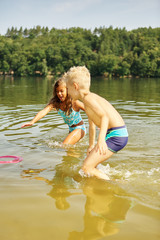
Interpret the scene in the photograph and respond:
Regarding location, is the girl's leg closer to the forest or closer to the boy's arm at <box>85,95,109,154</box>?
the boy's arm at <box>85,95,109,154</box>

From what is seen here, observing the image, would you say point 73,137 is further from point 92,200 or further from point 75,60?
point 75,60

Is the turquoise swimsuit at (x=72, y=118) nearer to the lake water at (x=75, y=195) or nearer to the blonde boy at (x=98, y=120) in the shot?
the lake water at (x=75, y=195)

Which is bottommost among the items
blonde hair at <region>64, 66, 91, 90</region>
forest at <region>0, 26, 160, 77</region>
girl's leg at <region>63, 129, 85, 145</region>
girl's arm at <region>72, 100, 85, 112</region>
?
girl's leg at <region>63, 129, 85, 145</region>

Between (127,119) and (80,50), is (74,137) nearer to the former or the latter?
(127,119)

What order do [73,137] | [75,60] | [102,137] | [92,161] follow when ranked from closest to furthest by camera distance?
[102,137], [92,161], [73,137], [75,60]

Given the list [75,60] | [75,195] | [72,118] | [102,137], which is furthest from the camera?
[75,60]

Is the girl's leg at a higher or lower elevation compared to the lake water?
higher

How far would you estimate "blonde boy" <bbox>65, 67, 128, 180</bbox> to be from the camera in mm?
4371

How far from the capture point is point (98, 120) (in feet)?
15.0

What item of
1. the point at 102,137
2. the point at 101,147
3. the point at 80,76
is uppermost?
the point at 80,76

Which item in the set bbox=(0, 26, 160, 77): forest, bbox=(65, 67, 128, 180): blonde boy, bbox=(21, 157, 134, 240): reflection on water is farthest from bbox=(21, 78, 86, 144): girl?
bbox=(0, 26, 160, 77): forest

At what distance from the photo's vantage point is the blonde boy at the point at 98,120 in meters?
4.37

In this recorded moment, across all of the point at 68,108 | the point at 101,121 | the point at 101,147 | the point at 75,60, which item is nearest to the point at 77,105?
the point at 68,108

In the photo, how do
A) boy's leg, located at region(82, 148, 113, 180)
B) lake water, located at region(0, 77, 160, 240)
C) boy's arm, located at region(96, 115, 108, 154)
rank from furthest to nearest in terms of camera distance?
boy's leg, located at region(82, 148, 113, 180) → boy's arm, located at region(96, 115, 108, 154) → lake water, located at region(0, 77, 160, 240)
